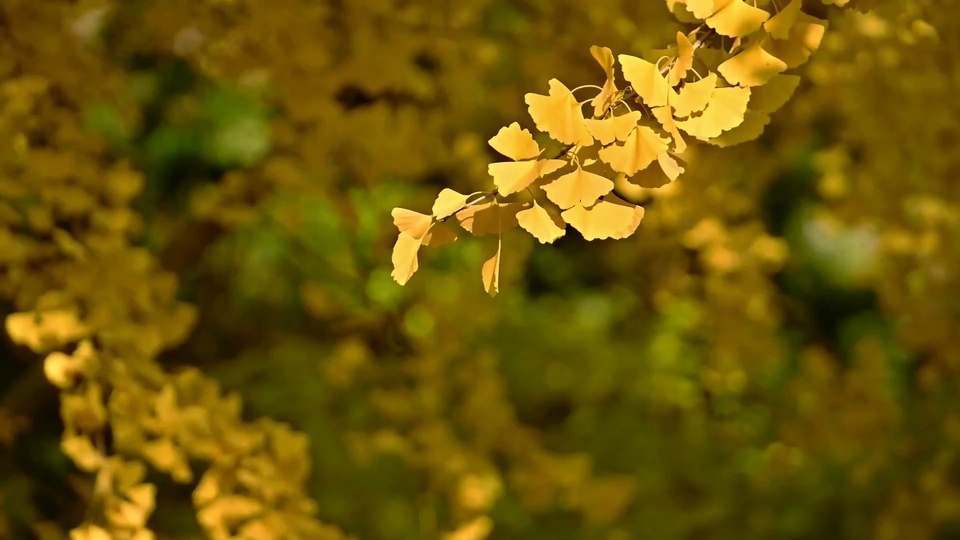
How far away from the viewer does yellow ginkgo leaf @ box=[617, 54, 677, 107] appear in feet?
1.57

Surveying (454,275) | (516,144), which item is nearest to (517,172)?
(516,144)

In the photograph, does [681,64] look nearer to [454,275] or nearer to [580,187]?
[580,187]

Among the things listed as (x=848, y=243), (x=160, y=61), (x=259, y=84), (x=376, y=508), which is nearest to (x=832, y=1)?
(x=376, y=508)

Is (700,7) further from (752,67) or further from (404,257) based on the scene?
(404,257)

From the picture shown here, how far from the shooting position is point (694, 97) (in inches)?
18.9

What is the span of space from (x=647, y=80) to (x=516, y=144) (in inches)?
2.9

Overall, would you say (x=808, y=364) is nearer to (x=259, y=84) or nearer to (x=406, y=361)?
(x=406, y=361)

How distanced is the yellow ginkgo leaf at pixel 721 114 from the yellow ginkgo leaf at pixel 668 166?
17 mm

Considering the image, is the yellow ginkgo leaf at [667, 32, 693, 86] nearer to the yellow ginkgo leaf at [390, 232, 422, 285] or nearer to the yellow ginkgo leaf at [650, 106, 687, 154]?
the yellow ginkgo leaf at [650, 106, 687, 154]

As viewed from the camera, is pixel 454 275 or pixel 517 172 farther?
pixel 454 275

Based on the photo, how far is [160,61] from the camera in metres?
1.75

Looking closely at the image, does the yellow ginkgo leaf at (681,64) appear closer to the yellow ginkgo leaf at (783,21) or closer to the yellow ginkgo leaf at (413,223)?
the yellow ginkgo leaf at (783,21)

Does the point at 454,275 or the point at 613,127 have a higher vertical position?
the point at 454,275

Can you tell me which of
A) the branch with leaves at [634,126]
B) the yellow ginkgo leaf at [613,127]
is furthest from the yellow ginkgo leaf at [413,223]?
the yellow ginkgo leaf at [613,127]
